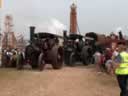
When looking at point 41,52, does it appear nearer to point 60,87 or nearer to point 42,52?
point 42,52

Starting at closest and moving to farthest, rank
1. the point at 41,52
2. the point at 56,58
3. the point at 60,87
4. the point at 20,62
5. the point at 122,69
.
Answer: the point at 122,69 → the point at 60,87 → the point at 41,52 → the point at 56,58 → the point at 20,62

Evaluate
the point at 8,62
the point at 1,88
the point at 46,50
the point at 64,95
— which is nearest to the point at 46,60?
the point at 46,50

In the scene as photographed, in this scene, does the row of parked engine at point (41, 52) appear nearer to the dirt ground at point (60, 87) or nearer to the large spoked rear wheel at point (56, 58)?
the large spoked rear wheel at point (56, 58)

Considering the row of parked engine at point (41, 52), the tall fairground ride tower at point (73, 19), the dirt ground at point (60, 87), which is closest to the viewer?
the dirt ground at point (60, 87)

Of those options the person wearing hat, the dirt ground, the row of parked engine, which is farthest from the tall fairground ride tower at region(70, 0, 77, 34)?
the person wearing hat

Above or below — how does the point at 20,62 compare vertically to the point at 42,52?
below

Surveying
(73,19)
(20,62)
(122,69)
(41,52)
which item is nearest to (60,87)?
(122,69)

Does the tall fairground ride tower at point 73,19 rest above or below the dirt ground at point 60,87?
above

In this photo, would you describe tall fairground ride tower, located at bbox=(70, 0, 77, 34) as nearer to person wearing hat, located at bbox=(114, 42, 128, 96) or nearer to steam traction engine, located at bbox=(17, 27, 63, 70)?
steam traction engine, located at bbox=(17, 27, 63, 70)

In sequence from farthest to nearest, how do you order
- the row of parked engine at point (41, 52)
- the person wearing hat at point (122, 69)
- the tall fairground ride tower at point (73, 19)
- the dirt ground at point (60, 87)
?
the tall fairground ride tower at point (73, 19) → the row of parked engine at point (41, 52) → the dirt ground at point (60, 87) → the person wearing hat at point (122, 69)

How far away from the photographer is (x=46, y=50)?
86.3 ft

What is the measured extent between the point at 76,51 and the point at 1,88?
15997mm

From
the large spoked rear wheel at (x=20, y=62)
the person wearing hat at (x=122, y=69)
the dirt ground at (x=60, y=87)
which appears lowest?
the dirt ground at (x=60, y=87)

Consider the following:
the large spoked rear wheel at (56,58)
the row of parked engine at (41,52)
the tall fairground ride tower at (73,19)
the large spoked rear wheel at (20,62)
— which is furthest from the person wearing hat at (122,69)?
the tall fairground ride tower at (73,19)
